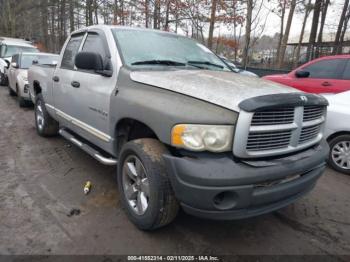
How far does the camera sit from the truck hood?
235 centimetres

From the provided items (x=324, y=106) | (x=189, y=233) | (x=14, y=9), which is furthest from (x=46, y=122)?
(x=14, y=9)

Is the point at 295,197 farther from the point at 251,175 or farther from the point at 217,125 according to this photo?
the point at 217,125

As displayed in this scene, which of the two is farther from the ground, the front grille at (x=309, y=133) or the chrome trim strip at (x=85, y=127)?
the front grille at (x=309, y=133)

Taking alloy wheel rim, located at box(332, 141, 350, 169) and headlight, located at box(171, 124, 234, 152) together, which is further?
alloy wheel rim, located at box(332, 141, 350, 169)

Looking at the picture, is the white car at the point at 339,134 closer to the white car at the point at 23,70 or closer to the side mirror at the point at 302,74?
the side mirror at the point at 302,74

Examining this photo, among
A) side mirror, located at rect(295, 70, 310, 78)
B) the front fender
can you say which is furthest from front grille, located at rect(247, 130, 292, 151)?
side mirror, located at rect(295, 70, 310, 78)

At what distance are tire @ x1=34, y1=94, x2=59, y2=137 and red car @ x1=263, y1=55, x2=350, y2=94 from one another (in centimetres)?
543

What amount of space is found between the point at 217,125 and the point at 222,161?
0.89 ft

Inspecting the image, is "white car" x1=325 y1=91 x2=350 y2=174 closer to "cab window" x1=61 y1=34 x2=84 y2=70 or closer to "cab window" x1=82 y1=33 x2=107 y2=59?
"cab window" x1=82 y1=33 x2=107 y2=59

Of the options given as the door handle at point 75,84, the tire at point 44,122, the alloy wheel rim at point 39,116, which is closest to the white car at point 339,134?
the door handle at point 75,84

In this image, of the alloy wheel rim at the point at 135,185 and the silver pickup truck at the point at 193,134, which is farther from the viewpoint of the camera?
the alloy wheel rim at the point at 135,185

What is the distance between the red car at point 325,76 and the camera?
632 cm

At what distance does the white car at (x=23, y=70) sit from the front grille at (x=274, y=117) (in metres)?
6.88

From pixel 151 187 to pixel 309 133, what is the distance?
1545 mm
